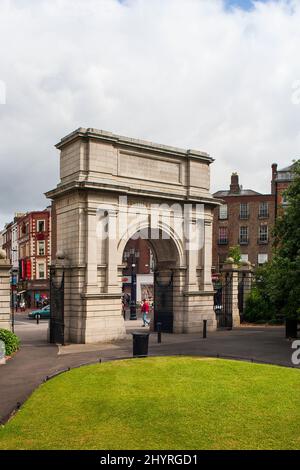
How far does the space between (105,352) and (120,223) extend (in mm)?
7317

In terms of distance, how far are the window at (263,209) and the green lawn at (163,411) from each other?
48745mm

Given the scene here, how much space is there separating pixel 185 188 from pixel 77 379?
1609 centimetres

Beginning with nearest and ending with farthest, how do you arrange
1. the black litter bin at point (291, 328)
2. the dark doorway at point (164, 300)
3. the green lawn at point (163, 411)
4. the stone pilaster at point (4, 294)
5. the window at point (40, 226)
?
the green lawn at point (163, 411) < the stone pilaster at point (4, 294) < the black litter bin at point (291, 328) < the dark doorway at point (164, 300) < the window at point (40, 226)

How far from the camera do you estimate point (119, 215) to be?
24.9 m

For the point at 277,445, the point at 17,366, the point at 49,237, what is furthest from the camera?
the point at 49,237

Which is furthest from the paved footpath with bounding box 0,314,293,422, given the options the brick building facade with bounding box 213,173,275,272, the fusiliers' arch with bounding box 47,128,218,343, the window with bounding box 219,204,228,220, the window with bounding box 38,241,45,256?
the window with bounding box 219,204,228,220

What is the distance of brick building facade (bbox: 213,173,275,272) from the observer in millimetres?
62281

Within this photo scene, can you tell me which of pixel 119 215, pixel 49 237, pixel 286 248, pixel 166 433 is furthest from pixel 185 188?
pixel 49 237

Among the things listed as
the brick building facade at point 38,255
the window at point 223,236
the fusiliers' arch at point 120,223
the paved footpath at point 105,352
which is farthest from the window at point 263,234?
the paved footpath at point 105,352

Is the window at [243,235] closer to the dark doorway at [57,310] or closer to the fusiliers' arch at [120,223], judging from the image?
the fusiliers' arch at [120,223]

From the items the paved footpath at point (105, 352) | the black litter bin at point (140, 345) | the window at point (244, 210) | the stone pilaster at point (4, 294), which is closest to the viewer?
the paved footpath at point (105, 352)

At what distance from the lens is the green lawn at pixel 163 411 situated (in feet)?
29.3

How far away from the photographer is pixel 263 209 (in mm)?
62375

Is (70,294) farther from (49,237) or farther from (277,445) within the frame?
(49,237)
